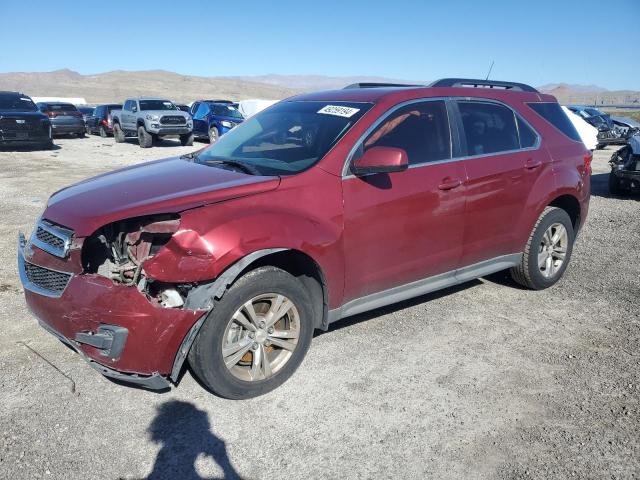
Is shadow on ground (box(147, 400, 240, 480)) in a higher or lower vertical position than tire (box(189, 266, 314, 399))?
lower

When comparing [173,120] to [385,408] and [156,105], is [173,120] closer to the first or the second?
[156,105]

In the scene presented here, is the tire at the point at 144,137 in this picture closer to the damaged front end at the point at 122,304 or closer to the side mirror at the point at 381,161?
the damaged front end at the point at 122,304

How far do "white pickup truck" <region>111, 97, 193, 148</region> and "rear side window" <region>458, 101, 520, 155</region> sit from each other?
55.3 ft

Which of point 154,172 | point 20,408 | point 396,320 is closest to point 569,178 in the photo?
point 396,320

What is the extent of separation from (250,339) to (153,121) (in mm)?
17980

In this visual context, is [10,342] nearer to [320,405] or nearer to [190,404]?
[190,404]

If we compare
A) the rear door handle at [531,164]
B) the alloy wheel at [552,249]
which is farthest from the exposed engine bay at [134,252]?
the alloy wheel at [552,249]

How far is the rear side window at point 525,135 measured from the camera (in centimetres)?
479

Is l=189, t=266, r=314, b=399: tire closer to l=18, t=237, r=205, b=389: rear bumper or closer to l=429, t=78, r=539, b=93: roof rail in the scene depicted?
l=18, t=237, r=205, b=389: rear bumper

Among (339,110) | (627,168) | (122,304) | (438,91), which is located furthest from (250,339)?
(627,168)

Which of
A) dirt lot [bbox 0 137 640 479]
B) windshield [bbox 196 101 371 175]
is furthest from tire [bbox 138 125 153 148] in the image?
windshield [bbox 196 101 371 175]

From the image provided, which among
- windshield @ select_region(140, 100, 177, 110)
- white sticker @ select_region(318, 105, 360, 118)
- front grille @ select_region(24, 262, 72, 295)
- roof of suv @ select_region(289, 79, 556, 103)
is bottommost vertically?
front grille @ select_region(24, 262, 72, 295)

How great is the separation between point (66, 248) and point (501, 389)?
9.29 ft

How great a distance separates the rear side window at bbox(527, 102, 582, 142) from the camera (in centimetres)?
505
